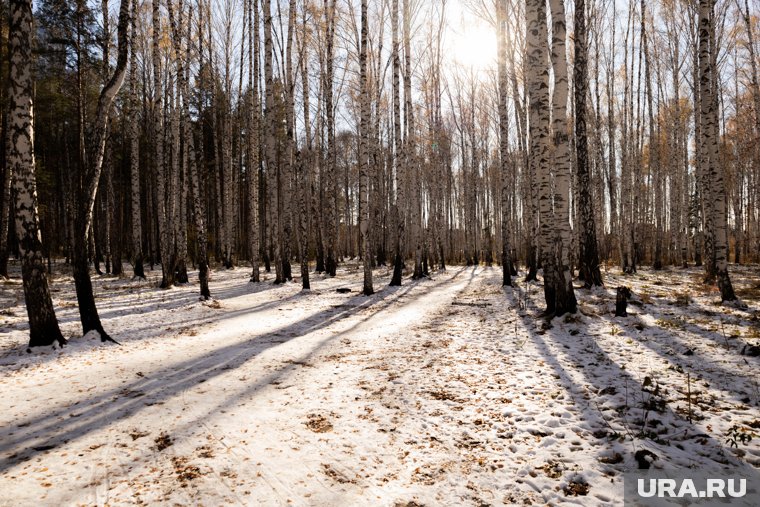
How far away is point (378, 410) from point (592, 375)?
2735 mm

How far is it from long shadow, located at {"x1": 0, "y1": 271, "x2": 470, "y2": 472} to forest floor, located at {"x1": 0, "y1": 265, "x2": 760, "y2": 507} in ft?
0.09

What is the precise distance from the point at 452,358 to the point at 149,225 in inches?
1100

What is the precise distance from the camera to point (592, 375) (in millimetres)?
4645

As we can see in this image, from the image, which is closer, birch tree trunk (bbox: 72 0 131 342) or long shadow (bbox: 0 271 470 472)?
long shadow (bbox: 0 271 470 472)

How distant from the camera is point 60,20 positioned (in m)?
13.9

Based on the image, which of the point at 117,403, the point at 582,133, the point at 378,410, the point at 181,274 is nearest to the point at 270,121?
the point at 181,274

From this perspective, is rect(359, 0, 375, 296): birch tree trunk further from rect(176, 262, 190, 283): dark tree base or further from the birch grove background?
rect(176, 262, 190, 283): dark tree base

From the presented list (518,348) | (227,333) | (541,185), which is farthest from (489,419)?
(541,185)

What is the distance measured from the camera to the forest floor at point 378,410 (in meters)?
2.72

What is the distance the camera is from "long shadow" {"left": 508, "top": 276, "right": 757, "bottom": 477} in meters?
2.98

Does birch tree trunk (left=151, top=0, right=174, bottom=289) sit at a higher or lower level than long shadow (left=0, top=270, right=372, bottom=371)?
higher

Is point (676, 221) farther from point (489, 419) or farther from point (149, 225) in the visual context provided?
point (149, 225)

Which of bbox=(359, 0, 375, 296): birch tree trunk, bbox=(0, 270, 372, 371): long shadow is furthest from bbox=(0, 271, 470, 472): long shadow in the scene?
bbox=(359, 0, 375, 296): birch tree trunk

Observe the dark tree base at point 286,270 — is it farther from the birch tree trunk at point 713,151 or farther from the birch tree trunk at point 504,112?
the birch tree trunk at point 713,151
